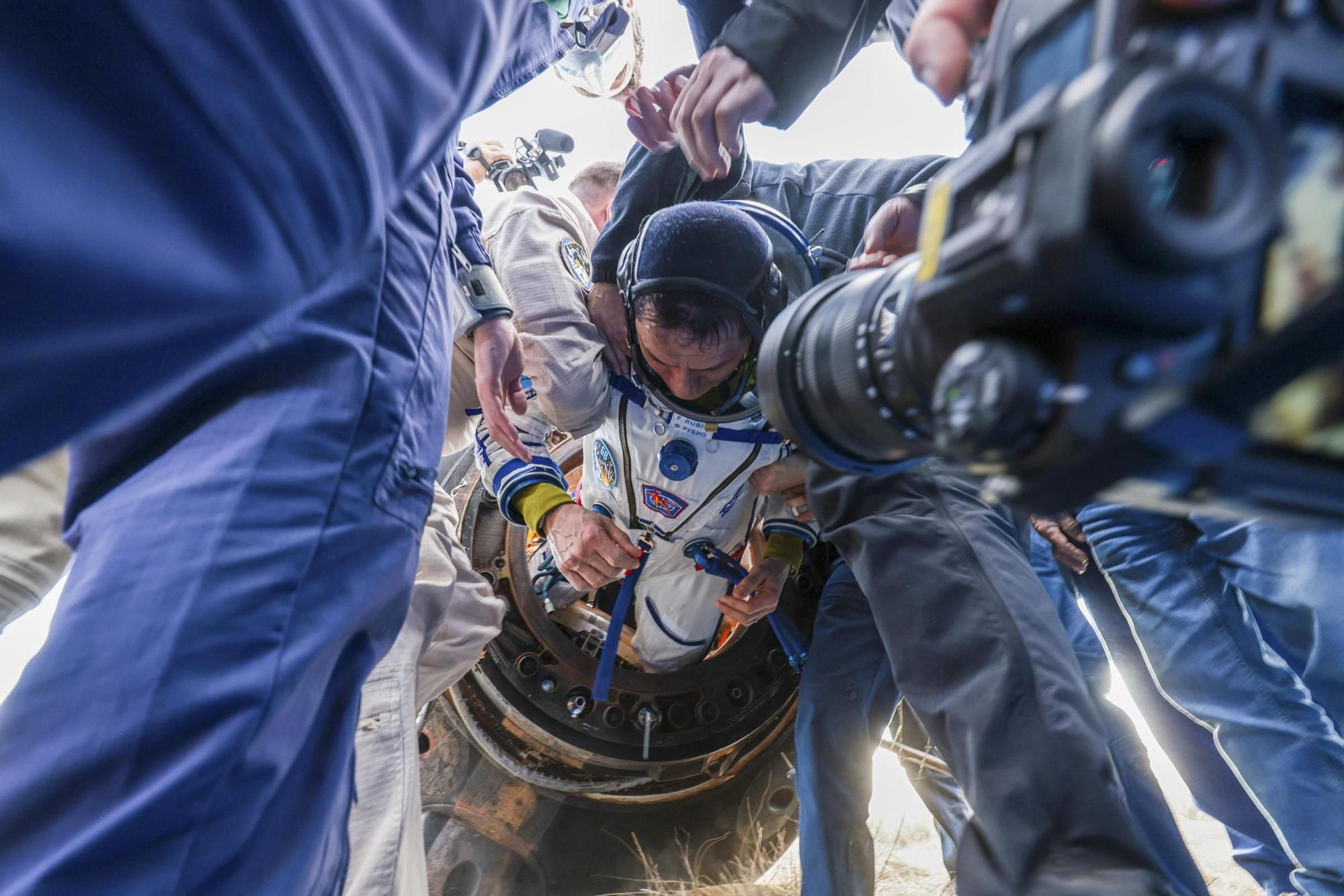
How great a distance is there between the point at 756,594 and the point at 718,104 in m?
1.37

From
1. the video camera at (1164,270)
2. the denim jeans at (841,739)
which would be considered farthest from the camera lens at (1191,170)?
the denim jeans at (841,739)

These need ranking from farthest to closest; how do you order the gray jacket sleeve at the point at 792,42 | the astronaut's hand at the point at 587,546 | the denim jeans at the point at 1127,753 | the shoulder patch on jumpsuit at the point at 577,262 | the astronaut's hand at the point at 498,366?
the shoulder patch on jumpsuit at the point at 577,262, the astronaut's hand at the point at 587,546, the astronaut's hand at the point at 498,366, the denim jeans at the point at 1127,753, the gray jacket sleeve at the point at 792,42

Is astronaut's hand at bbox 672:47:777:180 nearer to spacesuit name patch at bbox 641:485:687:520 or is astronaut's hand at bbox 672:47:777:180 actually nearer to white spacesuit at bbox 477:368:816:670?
white spacesuit at bbox 477:368:816:670

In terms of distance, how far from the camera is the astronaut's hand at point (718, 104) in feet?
3.45

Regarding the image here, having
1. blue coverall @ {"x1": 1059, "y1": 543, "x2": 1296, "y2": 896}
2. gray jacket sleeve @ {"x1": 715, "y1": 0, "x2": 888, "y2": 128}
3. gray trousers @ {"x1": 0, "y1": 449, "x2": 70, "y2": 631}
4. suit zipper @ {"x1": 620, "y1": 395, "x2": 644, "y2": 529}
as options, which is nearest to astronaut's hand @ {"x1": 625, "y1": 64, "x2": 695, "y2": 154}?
gray jacket sleeve @ {"x1": 715, "y1": 0, "x2": 888, "y2": 128}

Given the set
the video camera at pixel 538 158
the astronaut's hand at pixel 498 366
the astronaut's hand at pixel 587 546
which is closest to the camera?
the astronaut's hand at pixel 498 366

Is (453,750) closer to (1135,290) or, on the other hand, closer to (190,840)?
(190,840)

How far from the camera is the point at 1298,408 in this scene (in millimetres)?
412

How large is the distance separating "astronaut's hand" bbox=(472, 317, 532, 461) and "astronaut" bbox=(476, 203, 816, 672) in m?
0.30

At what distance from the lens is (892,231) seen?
4.11ft

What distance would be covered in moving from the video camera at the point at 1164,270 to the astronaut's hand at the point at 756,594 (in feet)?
5.16

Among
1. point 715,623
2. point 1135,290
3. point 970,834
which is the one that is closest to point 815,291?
point 1135,290

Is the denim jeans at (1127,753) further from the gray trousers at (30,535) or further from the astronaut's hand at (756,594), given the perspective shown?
the gray trousers at (30,535)

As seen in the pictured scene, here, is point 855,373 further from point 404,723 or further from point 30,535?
point 30,535
